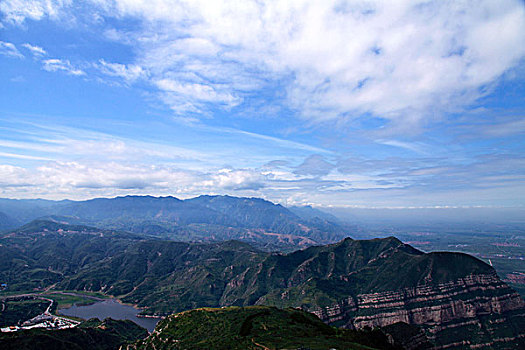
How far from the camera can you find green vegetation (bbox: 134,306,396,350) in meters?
110

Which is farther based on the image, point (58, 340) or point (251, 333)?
point (58, 340)

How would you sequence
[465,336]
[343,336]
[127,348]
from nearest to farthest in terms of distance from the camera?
[343,336] → [127,348] → [465,336]

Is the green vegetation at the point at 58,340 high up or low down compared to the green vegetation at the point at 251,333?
down

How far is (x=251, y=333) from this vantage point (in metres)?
125

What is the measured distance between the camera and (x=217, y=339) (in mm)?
126750

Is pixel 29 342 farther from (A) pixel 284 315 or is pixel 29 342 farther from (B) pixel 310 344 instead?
(B) pixel 310 344

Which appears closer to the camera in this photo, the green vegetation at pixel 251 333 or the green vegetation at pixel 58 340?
the green vegetation at pixel 251 333

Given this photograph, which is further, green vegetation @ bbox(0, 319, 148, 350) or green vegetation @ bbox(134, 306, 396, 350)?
green vegetation @ bbox(0, 319, 148, 350)

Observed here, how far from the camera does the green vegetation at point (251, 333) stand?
362 feet

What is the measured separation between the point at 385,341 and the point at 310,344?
51576 millimetres

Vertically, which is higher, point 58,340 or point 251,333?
point 251,333

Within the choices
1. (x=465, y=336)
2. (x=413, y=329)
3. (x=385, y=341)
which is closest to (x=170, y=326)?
(x=385, y=341)

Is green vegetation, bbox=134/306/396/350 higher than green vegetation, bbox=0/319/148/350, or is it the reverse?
green vegetation, bbox=134/306/396/350

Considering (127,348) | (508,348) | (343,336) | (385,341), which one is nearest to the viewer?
(343,336)
